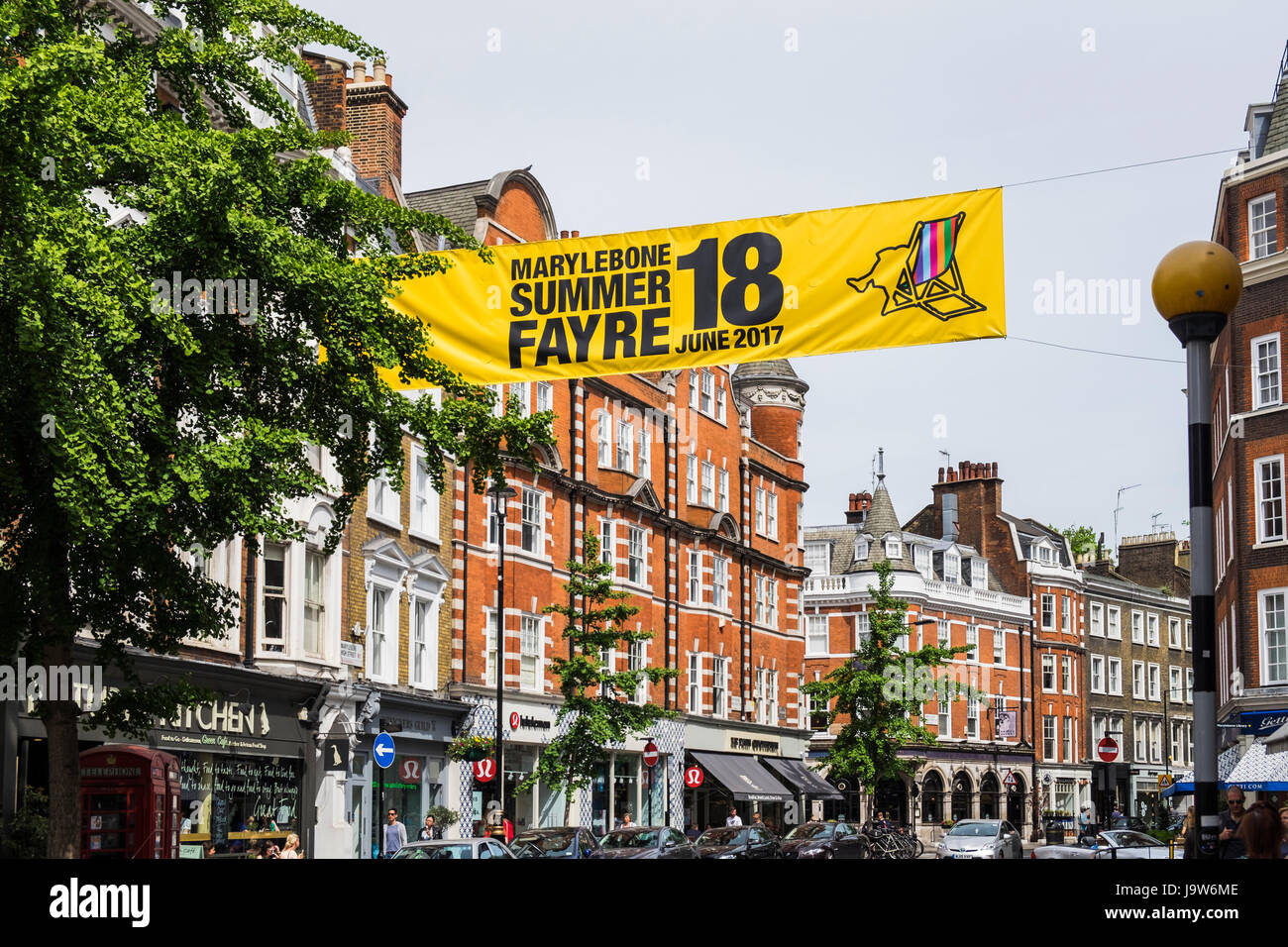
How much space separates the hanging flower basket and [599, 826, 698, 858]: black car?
643 cm

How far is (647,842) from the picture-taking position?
3141 cm

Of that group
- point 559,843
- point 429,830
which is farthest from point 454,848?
point 429,830

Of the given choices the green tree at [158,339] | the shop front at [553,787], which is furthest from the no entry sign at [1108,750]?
the green tree at [158,339]

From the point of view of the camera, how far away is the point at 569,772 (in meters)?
40.8

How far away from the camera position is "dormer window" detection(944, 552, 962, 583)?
287 ft

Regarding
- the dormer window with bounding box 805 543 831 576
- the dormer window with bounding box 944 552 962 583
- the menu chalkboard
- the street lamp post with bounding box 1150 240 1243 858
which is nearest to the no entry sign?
the menu chalkboard

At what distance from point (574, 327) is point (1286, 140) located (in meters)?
31.6

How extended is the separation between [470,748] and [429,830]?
159 inches

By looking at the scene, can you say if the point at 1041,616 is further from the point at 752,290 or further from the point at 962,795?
the point at 752,290

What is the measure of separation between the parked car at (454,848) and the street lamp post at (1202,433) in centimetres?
1248

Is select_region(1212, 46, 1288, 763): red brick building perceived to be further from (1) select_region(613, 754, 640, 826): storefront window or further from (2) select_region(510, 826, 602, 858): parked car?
(2) select_region(510, 826, 602, 858): parked car
